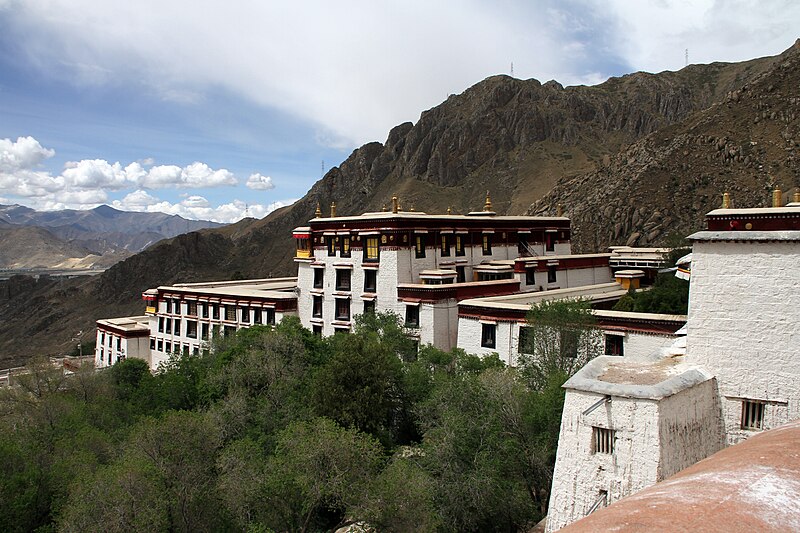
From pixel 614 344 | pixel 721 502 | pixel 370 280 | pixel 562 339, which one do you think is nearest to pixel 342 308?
pixel 370 280

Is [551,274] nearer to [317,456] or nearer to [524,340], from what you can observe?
[524,340]

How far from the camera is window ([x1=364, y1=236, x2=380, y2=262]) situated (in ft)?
118

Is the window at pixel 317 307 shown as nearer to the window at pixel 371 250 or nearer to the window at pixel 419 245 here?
the window at pixel 371 250

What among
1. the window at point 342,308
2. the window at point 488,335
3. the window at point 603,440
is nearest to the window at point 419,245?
the window at point 342,308

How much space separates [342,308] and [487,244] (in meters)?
10.1

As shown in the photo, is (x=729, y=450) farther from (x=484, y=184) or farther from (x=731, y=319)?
(x=484, y=184)

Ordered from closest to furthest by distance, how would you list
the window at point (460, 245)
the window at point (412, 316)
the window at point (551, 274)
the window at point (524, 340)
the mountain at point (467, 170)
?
the window at point (524, 340) < the window at point (412, 316) < the window at point (460, 245) < the window at point (551, 274) < the mountain at point (467, 170)

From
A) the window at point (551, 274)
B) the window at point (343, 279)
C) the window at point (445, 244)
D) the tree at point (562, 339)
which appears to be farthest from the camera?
the window at point (551, 274)

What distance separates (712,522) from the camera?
6738mm

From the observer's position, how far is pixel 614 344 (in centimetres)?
2588

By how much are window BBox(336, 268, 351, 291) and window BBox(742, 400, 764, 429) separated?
2628 centimetres

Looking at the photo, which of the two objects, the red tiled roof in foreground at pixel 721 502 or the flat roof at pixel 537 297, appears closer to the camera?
the red tiled roof in foreground at pixel 721 502

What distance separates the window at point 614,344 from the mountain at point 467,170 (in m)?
52.7

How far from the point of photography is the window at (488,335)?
2952cm
